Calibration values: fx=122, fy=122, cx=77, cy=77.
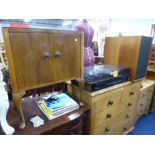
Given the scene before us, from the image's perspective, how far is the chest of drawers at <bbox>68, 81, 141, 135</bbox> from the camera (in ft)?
3.54

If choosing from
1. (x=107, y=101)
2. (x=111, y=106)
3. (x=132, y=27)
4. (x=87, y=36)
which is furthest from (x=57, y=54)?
(x=132, y=27)

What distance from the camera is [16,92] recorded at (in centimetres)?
70

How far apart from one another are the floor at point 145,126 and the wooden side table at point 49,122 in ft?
3.70

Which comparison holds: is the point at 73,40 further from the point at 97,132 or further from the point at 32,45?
the point at 97,132

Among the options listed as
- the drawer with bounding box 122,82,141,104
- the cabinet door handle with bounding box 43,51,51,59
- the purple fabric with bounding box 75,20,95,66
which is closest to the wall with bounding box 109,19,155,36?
the drawer with bounding box 122,82,141,104

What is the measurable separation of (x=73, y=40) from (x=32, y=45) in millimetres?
284

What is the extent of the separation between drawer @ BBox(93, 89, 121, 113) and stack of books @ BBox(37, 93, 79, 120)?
0.62ft

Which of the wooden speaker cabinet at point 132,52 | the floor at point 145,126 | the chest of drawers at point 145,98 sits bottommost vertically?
the floor at point 145,126

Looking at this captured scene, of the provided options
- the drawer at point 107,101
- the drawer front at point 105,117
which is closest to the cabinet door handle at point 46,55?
the drawer at point 107,101

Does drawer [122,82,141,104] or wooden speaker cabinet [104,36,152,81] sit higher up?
wooden speaker cabinet [104,36,152,81]

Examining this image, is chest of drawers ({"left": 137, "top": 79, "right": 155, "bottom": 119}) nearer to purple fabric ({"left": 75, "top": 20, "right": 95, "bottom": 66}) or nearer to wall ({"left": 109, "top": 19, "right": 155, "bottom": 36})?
purple fabric ({"left": 75, "top": 20, "right": 95, "bottom": 66})

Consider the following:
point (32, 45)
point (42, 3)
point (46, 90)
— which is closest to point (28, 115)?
point (46, 90)

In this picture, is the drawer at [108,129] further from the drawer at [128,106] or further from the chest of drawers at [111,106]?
the drawer at [128,106]

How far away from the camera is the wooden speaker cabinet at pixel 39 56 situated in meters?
0.63
